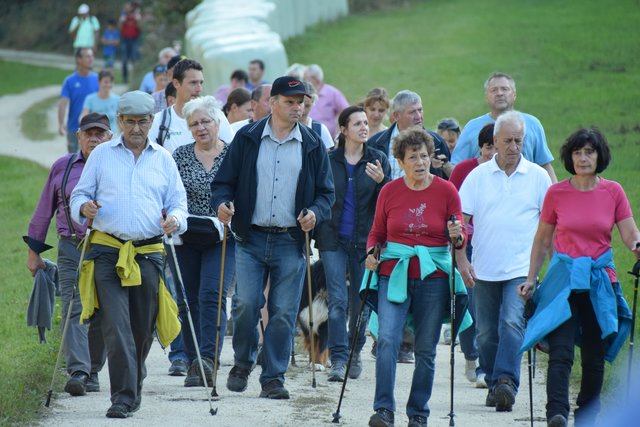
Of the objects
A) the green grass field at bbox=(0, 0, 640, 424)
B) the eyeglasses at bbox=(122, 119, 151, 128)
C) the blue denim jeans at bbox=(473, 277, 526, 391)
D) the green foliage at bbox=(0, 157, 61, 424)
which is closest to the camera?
the eyeglasses at bbox=(122, 119, 151, 128)

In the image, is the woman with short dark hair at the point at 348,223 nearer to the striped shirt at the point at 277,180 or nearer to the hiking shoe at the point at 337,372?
the hiking shoe at the point at 337,372

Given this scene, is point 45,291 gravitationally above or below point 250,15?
below

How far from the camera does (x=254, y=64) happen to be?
1884 cm

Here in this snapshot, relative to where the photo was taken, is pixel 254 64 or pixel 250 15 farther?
pixel 250 15

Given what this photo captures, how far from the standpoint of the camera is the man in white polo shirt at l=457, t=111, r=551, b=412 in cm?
964

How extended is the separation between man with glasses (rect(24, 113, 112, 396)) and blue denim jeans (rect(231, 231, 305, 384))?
3.60 feet

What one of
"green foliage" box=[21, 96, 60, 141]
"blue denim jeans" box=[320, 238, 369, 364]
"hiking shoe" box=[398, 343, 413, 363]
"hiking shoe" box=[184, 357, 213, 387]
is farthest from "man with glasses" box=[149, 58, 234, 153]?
"green foliage" box=[21, 96, 60, 141]

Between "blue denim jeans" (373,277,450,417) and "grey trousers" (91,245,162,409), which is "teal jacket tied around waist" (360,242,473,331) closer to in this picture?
"blue denim jeans" (373,277,450,417)

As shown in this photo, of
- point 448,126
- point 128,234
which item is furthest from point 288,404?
point 448,126

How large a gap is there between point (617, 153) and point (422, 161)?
42.2 feet

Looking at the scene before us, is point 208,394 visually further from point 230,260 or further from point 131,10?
point 131,10

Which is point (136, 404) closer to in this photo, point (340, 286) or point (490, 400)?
point (340, 286)

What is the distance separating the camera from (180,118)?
1116cm

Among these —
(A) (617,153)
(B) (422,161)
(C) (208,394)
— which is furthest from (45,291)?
(A) (617,153)
